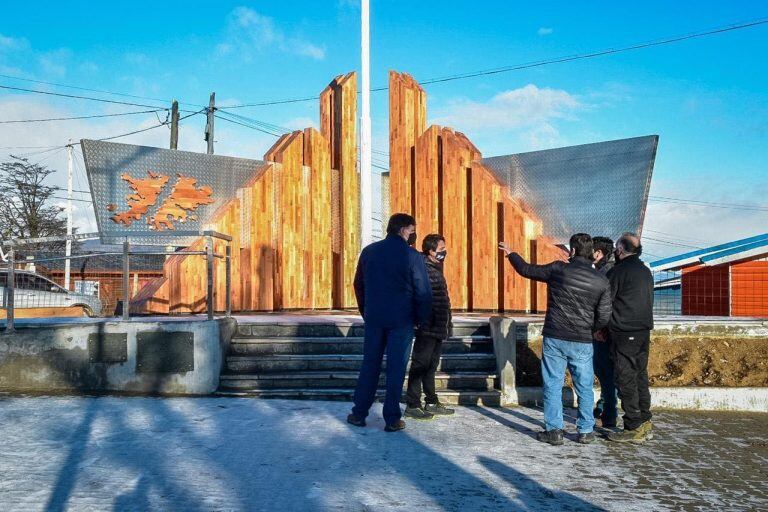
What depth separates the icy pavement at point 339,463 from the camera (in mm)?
3914

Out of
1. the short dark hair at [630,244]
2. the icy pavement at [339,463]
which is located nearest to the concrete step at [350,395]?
the icy pavement at [339,463]

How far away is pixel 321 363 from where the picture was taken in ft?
25.6

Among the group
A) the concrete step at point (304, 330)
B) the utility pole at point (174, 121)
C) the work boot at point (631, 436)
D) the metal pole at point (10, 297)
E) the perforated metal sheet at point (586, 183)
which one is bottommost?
the work boot at point (631, 436)

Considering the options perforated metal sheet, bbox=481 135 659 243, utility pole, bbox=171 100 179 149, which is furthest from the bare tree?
perforated metal sheet, bbox=481 135 659 243

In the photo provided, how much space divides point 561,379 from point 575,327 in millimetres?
455

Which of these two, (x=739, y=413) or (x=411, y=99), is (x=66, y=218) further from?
(x=739, y=413)

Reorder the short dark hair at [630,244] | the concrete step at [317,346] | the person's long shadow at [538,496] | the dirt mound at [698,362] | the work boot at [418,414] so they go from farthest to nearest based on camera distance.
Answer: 1. the concrete step at [317,346]
2. the dirt mound at [698,362]
3. the work boot at [418,414]
4. the short dark hair at [630,244]
5. the person's long shadow at [538,496]

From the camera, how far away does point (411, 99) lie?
42.3ft

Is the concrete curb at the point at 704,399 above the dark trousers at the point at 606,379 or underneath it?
underneath

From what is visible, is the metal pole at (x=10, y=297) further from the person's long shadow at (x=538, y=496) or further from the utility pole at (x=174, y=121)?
the utility pole at (x=174, y=121)

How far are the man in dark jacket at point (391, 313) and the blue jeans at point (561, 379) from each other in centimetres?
112

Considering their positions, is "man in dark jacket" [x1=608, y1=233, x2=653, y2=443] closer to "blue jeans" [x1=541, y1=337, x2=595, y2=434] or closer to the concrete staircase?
"blue jeans" [x1=541, y1=337, x2=595, y2=434]

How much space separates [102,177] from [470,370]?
6.78 meters

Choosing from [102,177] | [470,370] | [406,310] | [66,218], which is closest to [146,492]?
[406,310]
